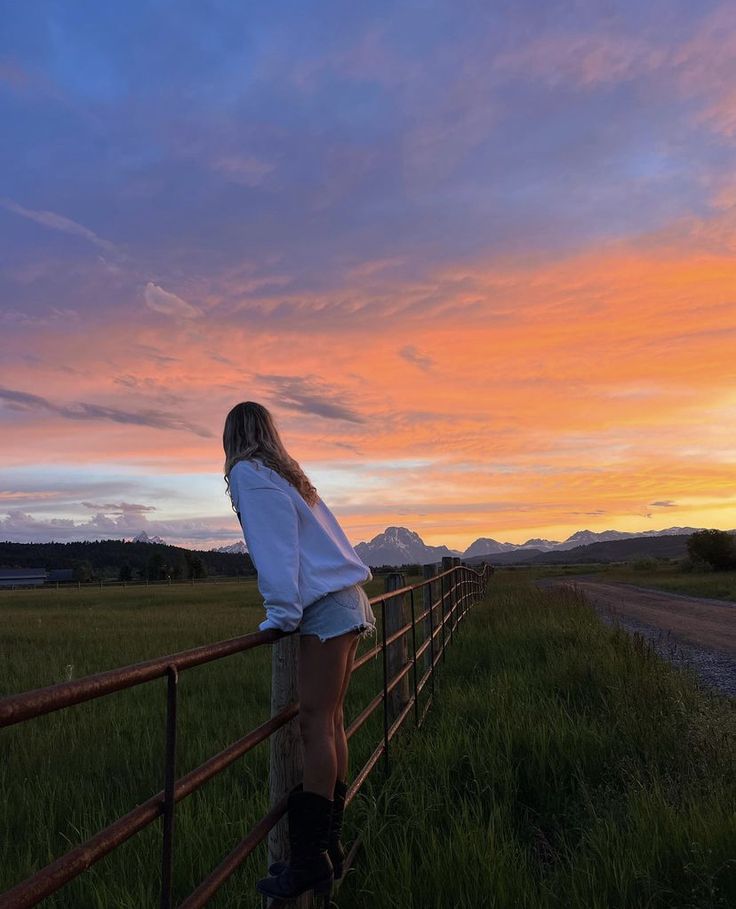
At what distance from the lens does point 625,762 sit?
4.14m

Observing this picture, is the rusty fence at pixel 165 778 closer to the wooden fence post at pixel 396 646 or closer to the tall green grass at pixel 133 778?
the tall green grass at pixel 133 778

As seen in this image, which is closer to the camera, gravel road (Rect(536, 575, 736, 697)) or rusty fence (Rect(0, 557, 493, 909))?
rusty fence (Rect(0, 557, 493, 909))

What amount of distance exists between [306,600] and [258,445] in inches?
25.0

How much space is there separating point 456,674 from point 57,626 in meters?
13.5

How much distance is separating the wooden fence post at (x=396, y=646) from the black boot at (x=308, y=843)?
Answer: 2314 mm

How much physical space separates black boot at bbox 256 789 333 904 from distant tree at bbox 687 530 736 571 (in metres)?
45.9

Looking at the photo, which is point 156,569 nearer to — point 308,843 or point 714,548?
point 714,548

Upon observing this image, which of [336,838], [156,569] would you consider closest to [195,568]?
[156,569]

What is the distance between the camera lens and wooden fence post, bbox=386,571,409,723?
16.8 ft

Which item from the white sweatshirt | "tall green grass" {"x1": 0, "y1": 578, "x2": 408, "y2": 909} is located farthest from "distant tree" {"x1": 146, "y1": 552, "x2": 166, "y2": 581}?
the white sweatshirt

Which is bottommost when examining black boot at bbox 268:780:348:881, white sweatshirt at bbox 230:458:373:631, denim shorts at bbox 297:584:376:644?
black boot at bbox 268:780:348:881

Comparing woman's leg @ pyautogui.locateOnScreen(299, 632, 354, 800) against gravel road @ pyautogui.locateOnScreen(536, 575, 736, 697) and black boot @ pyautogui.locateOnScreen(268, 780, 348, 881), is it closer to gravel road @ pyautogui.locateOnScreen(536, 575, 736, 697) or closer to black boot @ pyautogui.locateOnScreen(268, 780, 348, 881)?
black boot @ pyautogui.locateOnScreen(268, 780, 348, 881)

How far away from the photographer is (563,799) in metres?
4.06

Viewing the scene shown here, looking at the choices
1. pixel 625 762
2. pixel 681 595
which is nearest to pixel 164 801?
pixel 625 762
